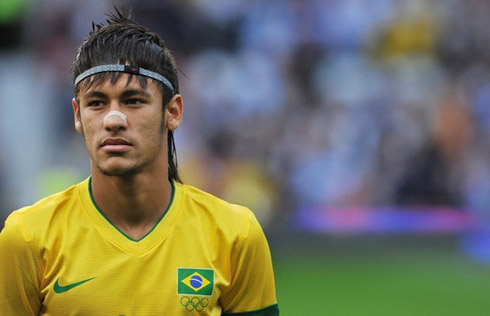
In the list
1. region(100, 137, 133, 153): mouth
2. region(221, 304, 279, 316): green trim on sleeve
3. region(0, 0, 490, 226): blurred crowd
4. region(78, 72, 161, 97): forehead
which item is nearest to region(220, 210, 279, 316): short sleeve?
region(221, 304, 279, 316): green trim on sleeve

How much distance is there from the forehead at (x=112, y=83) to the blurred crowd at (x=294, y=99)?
10.0 m

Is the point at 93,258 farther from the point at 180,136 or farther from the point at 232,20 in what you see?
the point at 232,20

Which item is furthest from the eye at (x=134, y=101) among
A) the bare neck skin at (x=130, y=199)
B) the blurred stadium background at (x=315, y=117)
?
the blurred stadium background at (x=315, y=117)

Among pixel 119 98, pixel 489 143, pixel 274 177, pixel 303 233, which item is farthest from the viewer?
pixel 489 143

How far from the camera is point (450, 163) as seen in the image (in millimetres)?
15570

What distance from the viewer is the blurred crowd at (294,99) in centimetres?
1459

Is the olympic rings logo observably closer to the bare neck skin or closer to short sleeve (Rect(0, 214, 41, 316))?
the bare neck skin

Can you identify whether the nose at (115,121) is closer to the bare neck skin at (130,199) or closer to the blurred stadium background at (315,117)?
the bare neck skin at (130,199)

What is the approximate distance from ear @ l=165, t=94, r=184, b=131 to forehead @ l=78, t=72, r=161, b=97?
177 millimetres

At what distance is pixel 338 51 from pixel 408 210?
2871 mm

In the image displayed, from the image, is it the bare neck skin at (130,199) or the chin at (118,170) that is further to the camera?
the bare neck skin at (130,199)

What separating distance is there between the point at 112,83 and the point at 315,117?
471 inches

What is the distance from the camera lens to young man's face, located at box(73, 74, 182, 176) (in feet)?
12.9

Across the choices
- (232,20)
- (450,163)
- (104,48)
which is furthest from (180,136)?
(104,48)
